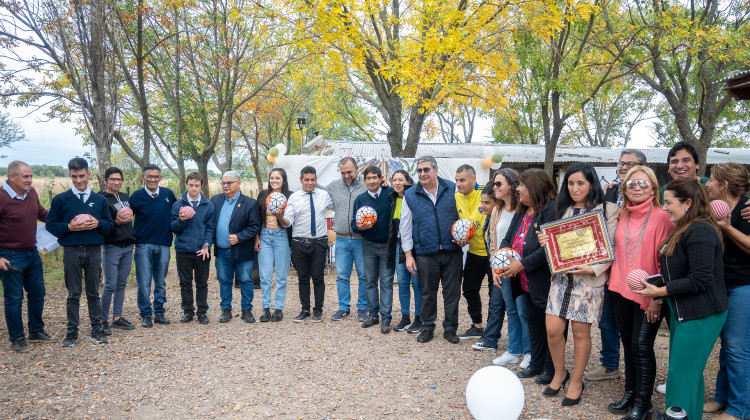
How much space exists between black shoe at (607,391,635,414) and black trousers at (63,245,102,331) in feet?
17.6

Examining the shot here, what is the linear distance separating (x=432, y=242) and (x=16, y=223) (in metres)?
4.53

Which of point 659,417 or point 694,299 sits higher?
point 694,299

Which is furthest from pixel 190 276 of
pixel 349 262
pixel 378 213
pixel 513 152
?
pixel 513 152

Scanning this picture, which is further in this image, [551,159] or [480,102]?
[480,102]

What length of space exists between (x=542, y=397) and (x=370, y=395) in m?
1.43

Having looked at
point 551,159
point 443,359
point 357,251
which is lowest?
point 443,359

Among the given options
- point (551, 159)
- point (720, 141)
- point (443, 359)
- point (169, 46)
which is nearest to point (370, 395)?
point (443, 359)

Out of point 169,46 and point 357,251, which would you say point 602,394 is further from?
point 169,46

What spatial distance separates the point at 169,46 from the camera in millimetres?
13156

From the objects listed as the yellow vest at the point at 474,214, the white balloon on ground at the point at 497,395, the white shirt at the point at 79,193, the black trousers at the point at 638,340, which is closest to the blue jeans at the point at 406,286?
the yellow vest at the point at 474,214

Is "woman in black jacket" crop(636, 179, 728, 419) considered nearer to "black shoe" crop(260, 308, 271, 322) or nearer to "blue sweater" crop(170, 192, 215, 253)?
"black shoe" crop(260, 308, 271, 322)

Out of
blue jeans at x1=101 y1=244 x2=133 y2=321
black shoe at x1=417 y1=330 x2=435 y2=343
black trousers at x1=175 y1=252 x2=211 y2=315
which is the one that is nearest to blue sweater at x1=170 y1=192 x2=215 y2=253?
black trousers at x1=175 y1=252 x2=211 y2=315

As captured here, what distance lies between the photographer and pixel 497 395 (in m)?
3.37

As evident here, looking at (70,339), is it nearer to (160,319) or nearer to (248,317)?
(160,319)
